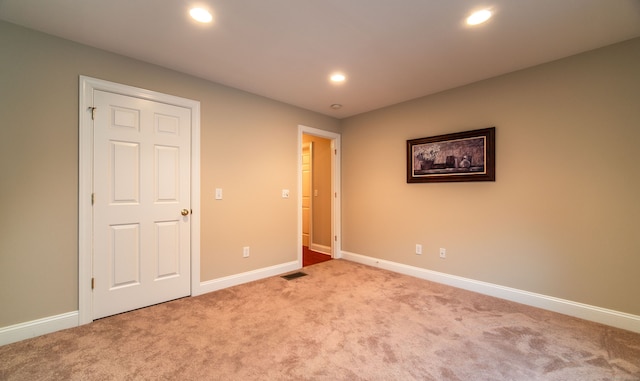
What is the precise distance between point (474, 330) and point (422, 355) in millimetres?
660

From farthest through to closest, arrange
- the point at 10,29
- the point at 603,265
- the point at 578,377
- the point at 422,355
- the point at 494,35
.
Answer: the point at 603,265 < the point at 494,35 < the point at 10,29 < the point at 422,355 < the point at 578,377

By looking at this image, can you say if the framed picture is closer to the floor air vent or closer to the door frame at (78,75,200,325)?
the floor air vent

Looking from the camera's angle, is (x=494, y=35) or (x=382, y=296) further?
(x=382, y=296)

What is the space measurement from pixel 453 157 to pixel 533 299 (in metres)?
1.70

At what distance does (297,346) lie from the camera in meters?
1.96

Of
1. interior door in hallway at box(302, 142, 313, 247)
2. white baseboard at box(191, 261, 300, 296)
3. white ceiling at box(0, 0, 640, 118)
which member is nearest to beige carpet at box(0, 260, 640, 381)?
white baseboard at box(191, 261, 300, 296)

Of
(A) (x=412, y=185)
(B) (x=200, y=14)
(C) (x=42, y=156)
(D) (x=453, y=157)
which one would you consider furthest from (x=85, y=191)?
(D) (x=453, y=157)

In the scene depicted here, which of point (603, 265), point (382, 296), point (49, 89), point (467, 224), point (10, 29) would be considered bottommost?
point (382, 296)

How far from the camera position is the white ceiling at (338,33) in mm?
1831

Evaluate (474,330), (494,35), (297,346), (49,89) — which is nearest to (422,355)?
(474,330)

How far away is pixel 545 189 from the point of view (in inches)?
103

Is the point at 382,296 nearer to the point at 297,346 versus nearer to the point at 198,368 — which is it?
the point at 297,346

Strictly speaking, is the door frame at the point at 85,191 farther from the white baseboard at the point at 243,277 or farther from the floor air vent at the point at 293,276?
the floor air vent at the point at 293,276

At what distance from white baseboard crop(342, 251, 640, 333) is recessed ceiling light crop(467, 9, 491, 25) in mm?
2626
